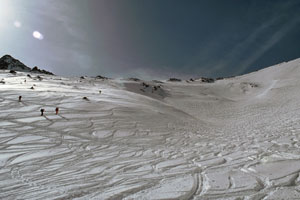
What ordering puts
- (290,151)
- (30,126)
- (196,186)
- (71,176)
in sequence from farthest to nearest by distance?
(30,126) → (290,151) → (71,176) → (196,186)

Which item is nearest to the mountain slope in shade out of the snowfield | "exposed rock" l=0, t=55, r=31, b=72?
"exposed rock" l=0, t=55, r=31, b=72

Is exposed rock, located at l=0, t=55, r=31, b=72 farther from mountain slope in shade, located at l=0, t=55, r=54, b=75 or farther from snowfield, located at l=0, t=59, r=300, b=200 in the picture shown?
snowfield, located at l=0, t=59, r=300, b=200

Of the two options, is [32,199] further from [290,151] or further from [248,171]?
[290,151]

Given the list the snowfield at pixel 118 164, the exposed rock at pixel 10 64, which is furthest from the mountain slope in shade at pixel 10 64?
the snowfield at pixel 118 164

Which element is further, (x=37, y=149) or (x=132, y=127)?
(x=132, y=127)

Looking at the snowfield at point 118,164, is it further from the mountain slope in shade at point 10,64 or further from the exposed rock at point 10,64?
the exposed rock at point 10,64

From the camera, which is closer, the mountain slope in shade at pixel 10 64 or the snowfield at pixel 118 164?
the snowfield at pixel 118 164

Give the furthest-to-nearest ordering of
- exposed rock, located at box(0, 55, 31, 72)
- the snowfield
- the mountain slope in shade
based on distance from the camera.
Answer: exposed rock, located at box(0, 55, 31, 72) → the mountain slope in shade → the snowfield

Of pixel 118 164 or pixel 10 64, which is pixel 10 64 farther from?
pixel 118 164

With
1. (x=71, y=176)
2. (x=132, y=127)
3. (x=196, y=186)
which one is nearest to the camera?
(x=196, y=186)

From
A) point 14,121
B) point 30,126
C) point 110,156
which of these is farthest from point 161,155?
point 14,121

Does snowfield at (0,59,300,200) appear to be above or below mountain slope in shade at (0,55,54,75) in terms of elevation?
below

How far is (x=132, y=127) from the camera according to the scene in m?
9.91

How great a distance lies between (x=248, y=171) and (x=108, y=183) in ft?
12.0
